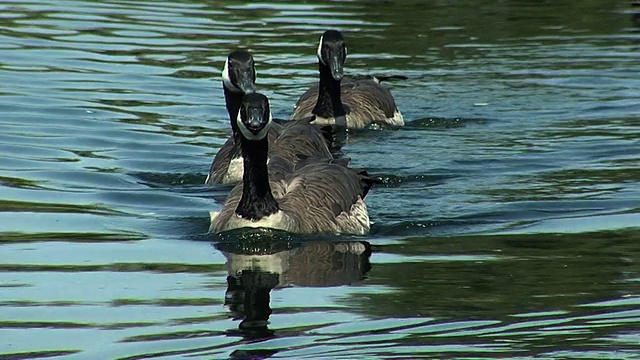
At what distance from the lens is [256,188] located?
39.7ft

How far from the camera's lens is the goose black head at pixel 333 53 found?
18141 millimetres

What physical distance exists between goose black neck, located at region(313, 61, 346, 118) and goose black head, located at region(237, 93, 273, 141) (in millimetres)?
6390

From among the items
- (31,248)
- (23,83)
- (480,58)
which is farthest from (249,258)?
(480,58)

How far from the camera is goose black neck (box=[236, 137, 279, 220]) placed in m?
12.1

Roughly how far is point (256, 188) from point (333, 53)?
261 inches

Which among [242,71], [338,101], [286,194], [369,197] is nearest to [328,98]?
[338,101]

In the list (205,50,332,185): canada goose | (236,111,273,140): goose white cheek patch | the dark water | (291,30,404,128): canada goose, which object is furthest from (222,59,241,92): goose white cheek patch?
(236,111,273,140): goose white cheek patch

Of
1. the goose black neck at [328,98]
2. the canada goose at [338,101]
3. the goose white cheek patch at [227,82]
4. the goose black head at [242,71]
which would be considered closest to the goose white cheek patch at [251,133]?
the goose black head at [242,71]

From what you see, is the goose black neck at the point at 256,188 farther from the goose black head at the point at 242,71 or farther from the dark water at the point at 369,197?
the goose black head at the point at 242,71

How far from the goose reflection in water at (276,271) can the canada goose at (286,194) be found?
0.24 meters

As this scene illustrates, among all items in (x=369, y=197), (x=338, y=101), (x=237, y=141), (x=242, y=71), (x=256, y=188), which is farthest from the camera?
(x=338, y=101)

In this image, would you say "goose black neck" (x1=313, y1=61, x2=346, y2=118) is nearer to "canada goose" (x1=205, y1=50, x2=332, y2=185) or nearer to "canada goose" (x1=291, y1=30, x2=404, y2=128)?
"canada goose" (x1=291, y1=30, x2=404, y2=128)

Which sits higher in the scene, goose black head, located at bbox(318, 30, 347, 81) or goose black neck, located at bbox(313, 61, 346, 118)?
goose black head, located at bbox(318, 30, 347, 81)

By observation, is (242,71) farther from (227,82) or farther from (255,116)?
(255,116)
